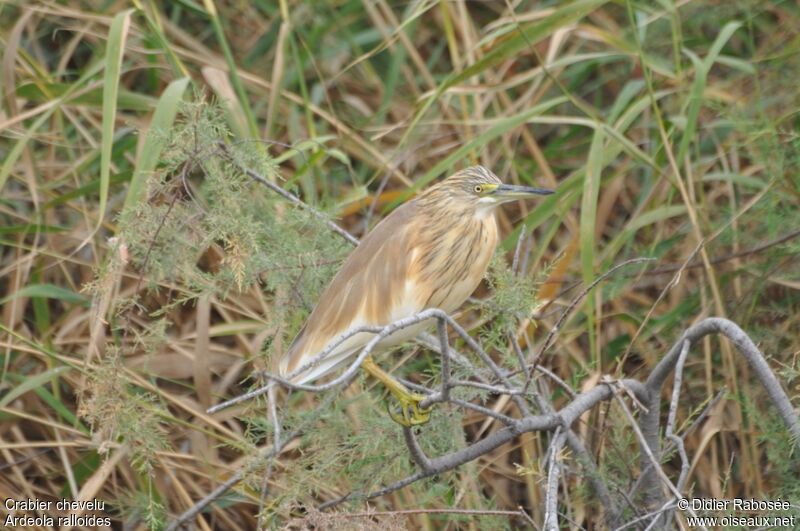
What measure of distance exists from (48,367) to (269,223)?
2.72 feet

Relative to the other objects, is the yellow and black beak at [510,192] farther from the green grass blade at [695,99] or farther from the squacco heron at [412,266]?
the green grass blade at [695,99]

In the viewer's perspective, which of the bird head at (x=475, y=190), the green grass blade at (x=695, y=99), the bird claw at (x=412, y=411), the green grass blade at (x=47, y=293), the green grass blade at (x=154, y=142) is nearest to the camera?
the bird claw at (x=412, y=411)

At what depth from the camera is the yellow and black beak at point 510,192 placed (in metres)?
2.47

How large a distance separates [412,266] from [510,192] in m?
0.26

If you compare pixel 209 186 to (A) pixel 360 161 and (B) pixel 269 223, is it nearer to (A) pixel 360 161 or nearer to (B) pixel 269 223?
(B) pixel 269 223

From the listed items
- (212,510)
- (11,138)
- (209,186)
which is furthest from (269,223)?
(11,138)

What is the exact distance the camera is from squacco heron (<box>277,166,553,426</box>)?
2.46 metres

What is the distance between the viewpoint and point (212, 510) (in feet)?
9.56

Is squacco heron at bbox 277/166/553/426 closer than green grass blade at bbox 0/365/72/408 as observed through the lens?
Yes

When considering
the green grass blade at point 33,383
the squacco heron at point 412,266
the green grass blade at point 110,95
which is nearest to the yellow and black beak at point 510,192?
the squacco heron at point 412,266

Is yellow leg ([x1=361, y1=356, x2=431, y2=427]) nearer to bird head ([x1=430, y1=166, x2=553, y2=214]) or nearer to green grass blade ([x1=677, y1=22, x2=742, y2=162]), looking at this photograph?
bird head ([x1=430, y1=166, x2=553, y2=214])

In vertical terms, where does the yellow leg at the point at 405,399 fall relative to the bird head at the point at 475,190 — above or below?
below

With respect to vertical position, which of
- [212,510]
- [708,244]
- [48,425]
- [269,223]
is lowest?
[212,510]

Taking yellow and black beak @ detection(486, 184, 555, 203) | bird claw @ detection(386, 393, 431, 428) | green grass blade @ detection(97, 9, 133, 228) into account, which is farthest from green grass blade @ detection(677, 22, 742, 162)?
green grass blade @ detection(97, 9, 133, 228)
